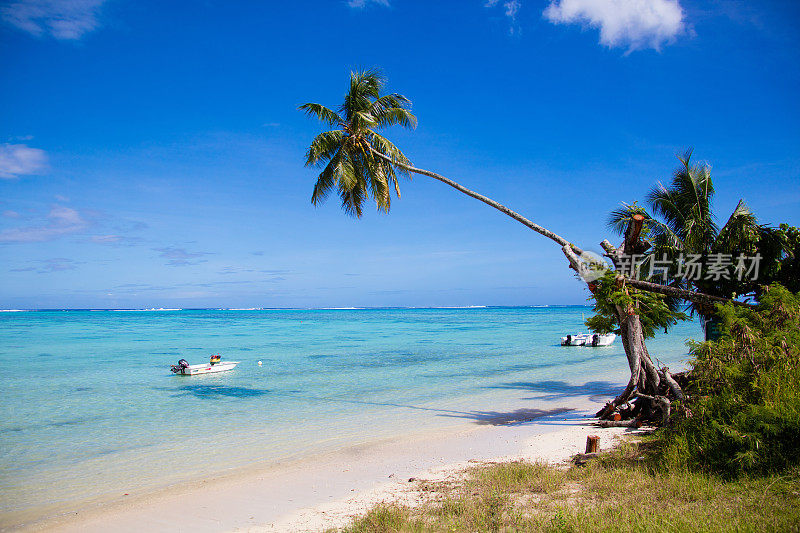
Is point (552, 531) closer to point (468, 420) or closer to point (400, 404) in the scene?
point (468, 420)

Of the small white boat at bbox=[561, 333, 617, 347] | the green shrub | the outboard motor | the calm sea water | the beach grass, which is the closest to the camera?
the beach grass

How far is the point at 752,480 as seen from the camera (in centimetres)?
534

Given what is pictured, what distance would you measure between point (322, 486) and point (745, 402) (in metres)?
6.17

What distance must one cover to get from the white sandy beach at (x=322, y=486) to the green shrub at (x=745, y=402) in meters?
2.23

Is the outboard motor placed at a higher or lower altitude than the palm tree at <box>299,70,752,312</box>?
lower

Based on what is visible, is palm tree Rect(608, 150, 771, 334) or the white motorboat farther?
the white motorboat

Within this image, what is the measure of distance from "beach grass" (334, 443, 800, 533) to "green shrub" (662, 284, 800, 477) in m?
0.33

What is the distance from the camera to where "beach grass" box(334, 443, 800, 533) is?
173 inches

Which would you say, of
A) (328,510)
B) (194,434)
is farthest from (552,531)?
(194,434)

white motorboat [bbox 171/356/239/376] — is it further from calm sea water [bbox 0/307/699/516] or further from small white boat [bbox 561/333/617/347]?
small white boat [bbox 561/333/617/347]

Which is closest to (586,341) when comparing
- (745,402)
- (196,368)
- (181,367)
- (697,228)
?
(697,228)

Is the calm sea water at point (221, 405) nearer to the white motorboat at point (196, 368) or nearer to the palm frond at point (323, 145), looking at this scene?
the white motorboat at point (196, 368)

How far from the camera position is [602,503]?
517 centimetres

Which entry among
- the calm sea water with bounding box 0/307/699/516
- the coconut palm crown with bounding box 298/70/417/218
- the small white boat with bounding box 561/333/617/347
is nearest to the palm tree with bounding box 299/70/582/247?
the coconut palm crown with bounding box 298/70/417/218
